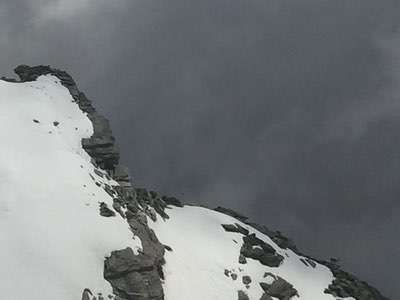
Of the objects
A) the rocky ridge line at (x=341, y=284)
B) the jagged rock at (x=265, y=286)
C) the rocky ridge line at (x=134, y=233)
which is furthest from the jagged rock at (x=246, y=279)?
the rocky ridge line at (x=341, y=284)

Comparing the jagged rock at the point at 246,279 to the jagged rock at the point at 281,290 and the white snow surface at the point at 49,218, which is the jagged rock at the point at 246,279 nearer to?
the jagged rock at the point at 281,290

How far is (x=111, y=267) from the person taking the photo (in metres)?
44.0

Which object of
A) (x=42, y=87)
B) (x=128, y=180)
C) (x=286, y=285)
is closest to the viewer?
(x=286, y=285)

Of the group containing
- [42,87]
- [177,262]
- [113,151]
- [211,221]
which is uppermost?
[42,87]

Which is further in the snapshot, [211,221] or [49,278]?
[211,221]

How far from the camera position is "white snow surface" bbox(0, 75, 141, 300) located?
128ft

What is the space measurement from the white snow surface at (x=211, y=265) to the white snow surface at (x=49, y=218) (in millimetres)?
6819

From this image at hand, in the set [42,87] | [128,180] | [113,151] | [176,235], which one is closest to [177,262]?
[176,235]

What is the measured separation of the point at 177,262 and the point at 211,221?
18.1 m

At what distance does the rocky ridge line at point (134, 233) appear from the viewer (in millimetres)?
44344

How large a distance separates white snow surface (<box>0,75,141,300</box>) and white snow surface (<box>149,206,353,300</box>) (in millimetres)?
6819

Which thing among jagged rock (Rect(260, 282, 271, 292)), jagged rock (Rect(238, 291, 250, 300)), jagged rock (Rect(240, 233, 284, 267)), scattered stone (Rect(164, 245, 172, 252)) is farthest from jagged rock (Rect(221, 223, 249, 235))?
jagged rock (Rect(238, 291, 250, 300))

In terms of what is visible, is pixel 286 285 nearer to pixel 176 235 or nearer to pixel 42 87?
pixel 176 235

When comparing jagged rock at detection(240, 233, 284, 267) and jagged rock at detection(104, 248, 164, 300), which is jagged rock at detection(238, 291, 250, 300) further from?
jagged rock at detection(104, 248, 164, 300)
